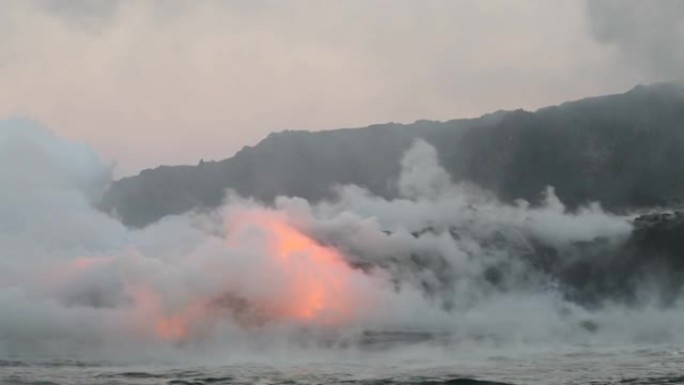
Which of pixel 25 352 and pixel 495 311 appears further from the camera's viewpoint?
pixel 495 311

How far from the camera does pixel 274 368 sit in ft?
334

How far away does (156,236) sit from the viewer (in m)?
161

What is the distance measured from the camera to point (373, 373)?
318ft

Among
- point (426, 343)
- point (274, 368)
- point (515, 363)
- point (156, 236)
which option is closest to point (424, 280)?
point (426, 343)

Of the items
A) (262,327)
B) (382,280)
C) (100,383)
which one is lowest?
(100,383)

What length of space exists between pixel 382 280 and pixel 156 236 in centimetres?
4361

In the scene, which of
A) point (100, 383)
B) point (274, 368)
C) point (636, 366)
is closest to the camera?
point (100, 383)

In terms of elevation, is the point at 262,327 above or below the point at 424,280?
below

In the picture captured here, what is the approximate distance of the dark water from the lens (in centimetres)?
8869

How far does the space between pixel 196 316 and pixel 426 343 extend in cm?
4313

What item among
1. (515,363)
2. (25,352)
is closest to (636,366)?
(515,363)

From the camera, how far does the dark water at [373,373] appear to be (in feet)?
291

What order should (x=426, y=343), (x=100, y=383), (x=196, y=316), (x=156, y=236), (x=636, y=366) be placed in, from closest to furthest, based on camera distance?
→ (x=100, y=383) → (x=636, y=366) → (x=196, y=316) → (x=426, y=343) → (x=156, y=236)

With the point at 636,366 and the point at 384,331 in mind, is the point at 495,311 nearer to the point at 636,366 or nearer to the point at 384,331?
the point at 384,331
